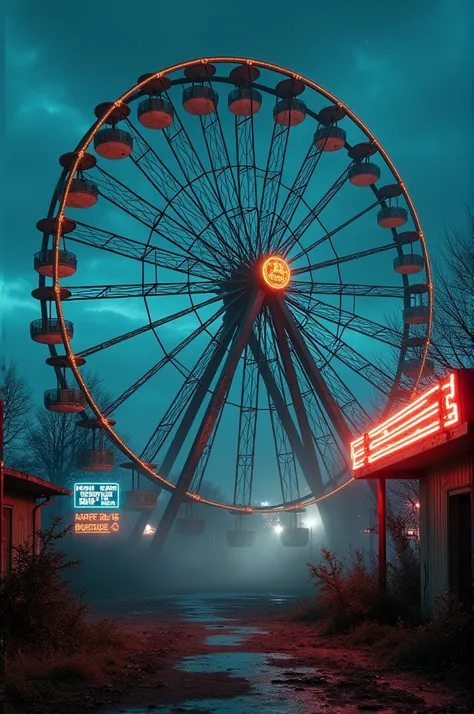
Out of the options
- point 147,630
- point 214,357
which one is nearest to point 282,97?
point 214,357

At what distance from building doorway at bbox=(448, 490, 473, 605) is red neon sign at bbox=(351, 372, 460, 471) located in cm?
156

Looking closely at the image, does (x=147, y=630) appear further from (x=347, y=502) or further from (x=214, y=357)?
(x=347, y=502)

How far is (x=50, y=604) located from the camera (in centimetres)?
1413

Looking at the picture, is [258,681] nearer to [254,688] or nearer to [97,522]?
[254,688]

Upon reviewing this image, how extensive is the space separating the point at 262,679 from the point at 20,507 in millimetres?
8542

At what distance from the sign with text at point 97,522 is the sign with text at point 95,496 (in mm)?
351

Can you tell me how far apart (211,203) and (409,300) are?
344 inches

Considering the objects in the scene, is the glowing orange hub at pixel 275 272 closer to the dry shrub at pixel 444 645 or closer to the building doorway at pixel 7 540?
the building doorway at pixel 7 540

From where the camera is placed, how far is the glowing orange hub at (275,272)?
3428 cm

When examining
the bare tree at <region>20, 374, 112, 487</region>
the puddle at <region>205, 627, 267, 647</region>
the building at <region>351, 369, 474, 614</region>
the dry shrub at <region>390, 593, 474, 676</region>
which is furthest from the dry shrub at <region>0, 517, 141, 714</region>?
the bare tree at <region>20, 374, 112, 487</region>

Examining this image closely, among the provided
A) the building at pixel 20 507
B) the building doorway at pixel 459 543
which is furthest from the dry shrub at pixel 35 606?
the building doorway at pixel 459 543

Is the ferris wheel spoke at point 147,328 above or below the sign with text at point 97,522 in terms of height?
above

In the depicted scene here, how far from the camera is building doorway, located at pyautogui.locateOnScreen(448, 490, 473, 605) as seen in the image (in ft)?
55.0

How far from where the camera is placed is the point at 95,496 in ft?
130
